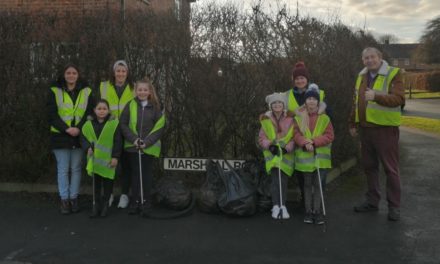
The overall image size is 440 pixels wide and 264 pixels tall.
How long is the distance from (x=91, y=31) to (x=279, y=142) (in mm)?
3250

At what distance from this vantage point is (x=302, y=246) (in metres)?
4.95

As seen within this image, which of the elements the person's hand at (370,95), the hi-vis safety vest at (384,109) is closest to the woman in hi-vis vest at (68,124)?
the person's hand at (370,95)

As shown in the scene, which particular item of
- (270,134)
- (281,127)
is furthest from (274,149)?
(281,127)

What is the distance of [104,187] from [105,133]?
74cm

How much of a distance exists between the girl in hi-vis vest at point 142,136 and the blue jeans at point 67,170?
703mm

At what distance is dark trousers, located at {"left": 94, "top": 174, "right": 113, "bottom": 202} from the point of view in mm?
6070

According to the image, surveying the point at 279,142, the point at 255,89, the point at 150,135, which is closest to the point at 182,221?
the point at 150,135

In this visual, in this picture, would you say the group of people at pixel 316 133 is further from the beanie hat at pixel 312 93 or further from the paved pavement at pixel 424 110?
the paved pavement at pixel 424 110

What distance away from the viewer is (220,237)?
5277mm

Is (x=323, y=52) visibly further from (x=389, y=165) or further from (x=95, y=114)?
(x=95, y=114)

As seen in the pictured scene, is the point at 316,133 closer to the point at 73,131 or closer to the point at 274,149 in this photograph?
the point at 274,149

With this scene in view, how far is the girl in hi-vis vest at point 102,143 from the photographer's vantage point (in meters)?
5.91

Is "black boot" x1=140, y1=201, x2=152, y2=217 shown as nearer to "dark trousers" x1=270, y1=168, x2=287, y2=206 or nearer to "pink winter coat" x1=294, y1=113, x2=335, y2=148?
"dark trousers" x1=270, y1=168, x2=287, y2=206

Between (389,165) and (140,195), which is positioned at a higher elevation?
(389,165)
